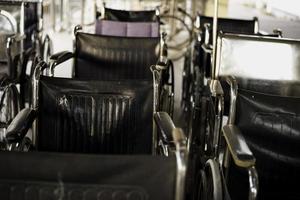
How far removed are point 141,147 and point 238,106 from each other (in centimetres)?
34

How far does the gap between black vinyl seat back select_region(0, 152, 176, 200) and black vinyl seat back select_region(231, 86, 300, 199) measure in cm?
60

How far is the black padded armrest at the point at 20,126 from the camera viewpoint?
3.87 feet

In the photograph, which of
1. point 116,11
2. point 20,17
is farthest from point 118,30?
point 20,17

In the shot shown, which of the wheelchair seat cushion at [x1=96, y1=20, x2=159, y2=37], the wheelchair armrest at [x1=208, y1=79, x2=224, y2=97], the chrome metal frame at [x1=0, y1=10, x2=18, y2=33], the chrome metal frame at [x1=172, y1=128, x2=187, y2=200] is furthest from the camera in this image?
the wheelchair seat cushion at [x1=96, y1=20, x2=159, y2=37]

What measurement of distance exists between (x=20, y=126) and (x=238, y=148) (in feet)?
1.88

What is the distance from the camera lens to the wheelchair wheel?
3.93ft

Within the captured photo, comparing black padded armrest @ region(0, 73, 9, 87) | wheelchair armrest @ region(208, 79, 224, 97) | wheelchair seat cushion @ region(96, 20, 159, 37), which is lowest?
black padded armrest @ region(0, 73, 9, 87)

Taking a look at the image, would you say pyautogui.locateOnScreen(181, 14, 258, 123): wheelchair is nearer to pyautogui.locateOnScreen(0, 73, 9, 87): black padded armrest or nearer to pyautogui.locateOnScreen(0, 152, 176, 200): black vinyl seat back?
pyautogui.locateOnScreen(0, 73, 9, 87): black padded armrest

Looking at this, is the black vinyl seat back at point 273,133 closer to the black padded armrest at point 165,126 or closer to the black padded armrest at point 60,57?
the black padded armrest at point 165,126

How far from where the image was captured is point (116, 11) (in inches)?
130

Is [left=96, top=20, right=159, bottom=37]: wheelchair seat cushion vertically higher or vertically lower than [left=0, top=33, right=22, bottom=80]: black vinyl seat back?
higher

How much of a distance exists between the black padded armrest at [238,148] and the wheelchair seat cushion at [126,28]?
1.67 m

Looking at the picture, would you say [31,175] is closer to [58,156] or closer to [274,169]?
[58,156]

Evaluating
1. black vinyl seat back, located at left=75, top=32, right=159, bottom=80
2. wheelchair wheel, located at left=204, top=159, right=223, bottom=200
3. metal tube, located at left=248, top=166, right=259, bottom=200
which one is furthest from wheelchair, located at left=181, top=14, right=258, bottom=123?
metal tube, located at left=248, top=166, right=259, bottom=200
